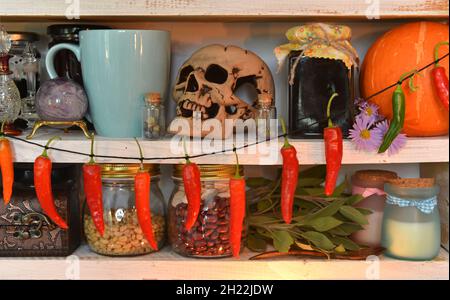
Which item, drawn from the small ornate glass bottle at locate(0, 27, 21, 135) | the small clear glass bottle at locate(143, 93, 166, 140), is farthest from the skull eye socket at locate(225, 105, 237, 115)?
the small ornate glass bottle at locate(0, 27, 21, 135)

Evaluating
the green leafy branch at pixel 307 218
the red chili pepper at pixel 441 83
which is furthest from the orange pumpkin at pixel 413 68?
the green leafy branch at pixel 307 218

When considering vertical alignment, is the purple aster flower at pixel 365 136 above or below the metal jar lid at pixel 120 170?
above

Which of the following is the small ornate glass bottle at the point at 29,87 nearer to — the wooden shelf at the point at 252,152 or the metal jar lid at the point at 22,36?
the metal jar lid at the point at 22,36

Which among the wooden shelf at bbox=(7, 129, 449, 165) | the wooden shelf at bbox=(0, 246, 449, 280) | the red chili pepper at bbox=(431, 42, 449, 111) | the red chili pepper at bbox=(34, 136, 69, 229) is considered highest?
the red chili pepper at bbox=(431, 42, 449, 111)

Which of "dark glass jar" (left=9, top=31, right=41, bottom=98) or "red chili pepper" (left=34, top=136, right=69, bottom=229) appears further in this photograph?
"dark glass jar" (left=9, top=31, right=41, bottom=98)

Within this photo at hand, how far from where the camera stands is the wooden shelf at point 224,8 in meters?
0.85

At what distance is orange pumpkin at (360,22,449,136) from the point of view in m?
0.89

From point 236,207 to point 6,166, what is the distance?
0.34 meters

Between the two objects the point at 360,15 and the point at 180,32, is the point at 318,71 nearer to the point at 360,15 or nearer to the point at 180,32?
the point at 360,15

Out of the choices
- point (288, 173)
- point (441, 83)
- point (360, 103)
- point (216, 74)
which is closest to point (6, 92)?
point (216, 74)

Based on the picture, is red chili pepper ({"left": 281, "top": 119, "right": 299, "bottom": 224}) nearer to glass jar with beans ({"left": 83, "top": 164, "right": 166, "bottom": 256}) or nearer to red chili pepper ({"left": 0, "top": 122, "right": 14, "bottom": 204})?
glass jar with beans ({"left": 83, "top": 164, "right": 166, "bottom": 256})

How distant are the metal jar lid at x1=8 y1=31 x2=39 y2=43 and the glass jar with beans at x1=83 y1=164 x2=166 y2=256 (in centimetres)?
26

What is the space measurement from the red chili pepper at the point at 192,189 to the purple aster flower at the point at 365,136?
0.23 metres
